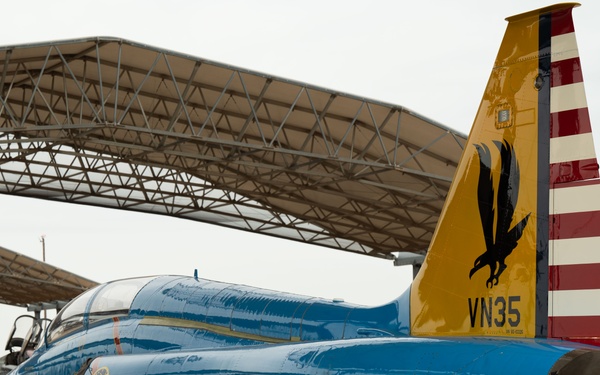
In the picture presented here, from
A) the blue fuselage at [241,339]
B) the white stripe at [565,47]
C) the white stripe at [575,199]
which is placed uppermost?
the white stripe at [565,47]

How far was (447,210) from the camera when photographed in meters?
7.59

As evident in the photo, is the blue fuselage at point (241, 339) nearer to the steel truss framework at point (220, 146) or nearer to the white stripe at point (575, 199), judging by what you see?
the white stripe at point (575, 199)

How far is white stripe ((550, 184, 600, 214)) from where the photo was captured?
6.49 m

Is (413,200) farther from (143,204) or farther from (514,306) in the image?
(514,306)

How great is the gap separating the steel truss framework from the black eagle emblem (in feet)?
49.4

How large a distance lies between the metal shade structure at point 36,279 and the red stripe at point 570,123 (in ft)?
117

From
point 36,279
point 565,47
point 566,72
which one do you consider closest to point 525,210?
point 566,72

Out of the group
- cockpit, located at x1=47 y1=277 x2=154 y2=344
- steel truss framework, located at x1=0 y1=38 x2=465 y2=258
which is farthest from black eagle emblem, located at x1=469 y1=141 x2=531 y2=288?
steel truss framework, located at x1=0 y1=38 x2=465 y2=258

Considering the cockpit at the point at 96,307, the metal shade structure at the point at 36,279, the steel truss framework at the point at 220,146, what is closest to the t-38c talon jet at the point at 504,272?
the cockpit at the point at 96,307

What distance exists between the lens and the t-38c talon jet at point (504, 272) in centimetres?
638

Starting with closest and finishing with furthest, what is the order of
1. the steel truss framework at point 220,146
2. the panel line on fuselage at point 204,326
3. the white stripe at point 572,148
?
the white stripe at point 572,148 < the panel line on fuselage at point 204,326 < the steel truss framework at point 220,146

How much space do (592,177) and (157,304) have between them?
16.4ft

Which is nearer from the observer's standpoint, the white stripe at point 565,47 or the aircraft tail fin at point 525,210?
the aircraft tail fin at point 525,210

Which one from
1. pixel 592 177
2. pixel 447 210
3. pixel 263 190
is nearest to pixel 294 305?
pixel 447 210
